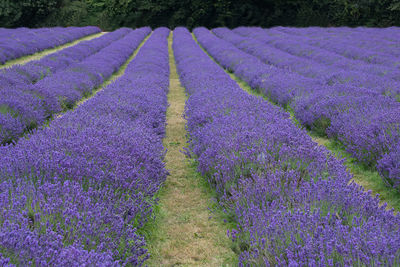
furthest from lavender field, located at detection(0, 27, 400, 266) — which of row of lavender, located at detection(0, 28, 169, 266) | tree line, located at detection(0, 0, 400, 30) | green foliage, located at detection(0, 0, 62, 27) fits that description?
green foliage, located at detection(0, 0, 62, 27)

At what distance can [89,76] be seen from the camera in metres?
8.26

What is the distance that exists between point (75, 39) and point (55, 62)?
962cm

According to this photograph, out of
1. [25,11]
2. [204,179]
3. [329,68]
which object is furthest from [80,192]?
[25,11]

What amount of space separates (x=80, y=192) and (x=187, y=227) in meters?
1.04

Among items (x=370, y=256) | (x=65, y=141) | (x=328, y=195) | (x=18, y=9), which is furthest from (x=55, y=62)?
(x=18, y=9)

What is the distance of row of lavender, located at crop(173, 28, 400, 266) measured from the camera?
5.66ft

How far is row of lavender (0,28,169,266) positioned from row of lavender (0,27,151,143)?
1044 mm

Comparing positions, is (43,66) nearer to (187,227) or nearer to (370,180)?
(187,227)

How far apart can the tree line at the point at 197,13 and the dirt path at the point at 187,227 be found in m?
22.5

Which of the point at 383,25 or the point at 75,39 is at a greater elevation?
the point at 383,25

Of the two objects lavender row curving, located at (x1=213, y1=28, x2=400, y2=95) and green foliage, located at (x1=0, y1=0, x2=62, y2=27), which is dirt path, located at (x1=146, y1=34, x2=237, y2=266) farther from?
green foliage, located at (x1=0, y1=0, x2=62, y2=27)

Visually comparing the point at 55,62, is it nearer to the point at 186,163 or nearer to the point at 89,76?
the point at 89,76

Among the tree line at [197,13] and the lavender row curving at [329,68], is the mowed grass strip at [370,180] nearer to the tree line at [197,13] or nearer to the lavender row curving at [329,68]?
the lavender row curving at [329,68]

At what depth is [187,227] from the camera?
2.92m
